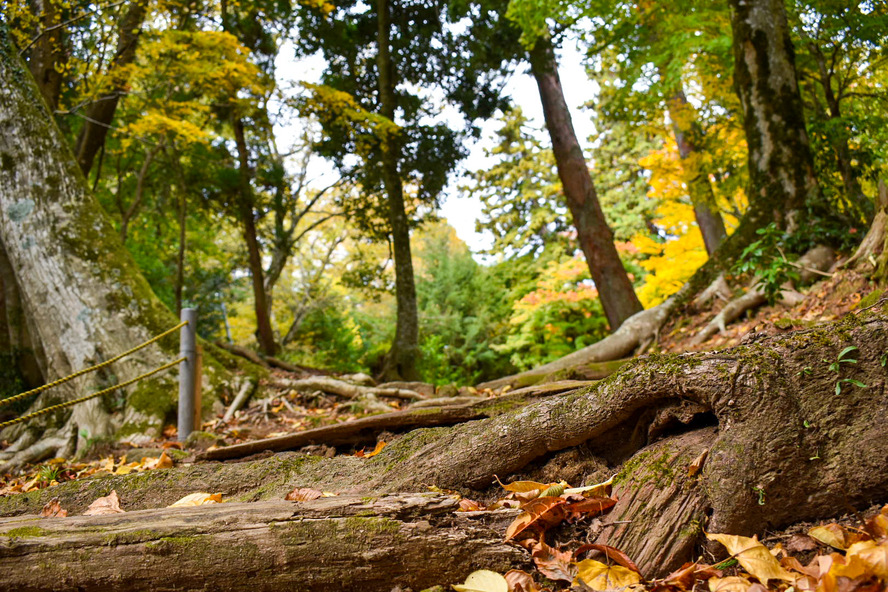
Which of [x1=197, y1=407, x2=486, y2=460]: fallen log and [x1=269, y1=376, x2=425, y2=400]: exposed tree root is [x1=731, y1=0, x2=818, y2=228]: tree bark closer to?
[x1=269, y1=376, x2=425, y2=400]: exposed tree root

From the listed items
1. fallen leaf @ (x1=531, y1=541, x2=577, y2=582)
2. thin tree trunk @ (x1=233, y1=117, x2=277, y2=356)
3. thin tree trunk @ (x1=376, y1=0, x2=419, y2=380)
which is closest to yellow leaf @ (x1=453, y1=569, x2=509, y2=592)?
fallen leaf @ (x1=531, y1=541, x2=577, y2=582)

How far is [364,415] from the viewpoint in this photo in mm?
4566

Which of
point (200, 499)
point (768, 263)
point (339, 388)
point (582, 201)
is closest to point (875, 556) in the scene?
point (200, 499)

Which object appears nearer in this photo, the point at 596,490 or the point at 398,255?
the point at 596,490

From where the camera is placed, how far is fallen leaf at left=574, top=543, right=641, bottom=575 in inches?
66.0

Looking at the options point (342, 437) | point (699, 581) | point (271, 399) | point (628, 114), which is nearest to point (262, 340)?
point (271, 399)

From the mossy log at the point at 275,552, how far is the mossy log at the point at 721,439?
1.30 feet

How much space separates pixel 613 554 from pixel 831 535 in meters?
0.62

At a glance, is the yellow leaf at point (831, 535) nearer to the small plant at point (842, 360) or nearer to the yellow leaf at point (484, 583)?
the small plant at point (842, 360)

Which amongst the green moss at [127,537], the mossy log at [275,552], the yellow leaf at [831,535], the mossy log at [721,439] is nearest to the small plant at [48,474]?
the mossy log at [275,552]

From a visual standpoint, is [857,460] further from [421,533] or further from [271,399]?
[271,399]

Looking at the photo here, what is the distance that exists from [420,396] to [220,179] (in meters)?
9.35

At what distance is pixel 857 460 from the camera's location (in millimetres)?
1671

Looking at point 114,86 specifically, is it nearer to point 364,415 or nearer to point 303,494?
point 364,415
